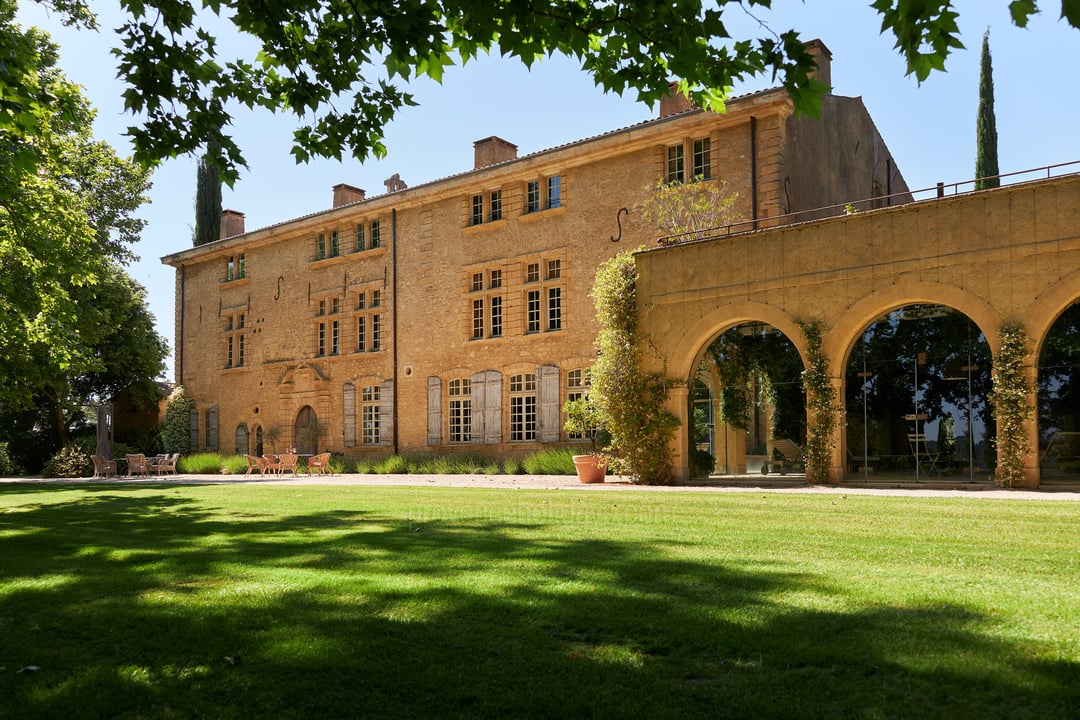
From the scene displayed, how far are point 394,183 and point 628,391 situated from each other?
54.7ft

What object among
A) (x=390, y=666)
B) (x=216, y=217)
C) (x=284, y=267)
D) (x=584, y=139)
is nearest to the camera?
(x=390, y=666)

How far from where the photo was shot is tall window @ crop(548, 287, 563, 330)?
2272 centimetres

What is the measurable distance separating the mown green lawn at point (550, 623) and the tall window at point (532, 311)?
15878mm

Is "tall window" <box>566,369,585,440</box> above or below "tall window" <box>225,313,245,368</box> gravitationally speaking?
below

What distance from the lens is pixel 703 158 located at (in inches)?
794

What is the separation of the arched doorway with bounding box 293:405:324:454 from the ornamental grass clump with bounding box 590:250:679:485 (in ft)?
48.7

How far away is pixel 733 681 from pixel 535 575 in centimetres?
211

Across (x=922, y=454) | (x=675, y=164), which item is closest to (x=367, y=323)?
(x=675, y=164)

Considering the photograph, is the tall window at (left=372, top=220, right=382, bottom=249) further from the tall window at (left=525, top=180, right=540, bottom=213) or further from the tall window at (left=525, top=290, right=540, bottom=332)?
the tall window at (left=525, top=290, right=540, bottom=332)

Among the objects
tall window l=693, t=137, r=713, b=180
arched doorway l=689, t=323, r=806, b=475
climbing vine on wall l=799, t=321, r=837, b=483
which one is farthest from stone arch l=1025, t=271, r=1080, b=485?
tall window l=693, t=137, r=713, b=180

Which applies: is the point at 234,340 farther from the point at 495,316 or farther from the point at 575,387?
the point at 575,387

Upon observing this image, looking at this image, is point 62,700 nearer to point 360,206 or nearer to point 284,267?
point 360,206

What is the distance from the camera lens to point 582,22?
528cm

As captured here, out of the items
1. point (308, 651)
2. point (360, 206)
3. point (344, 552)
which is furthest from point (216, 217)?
point (308, 651)
